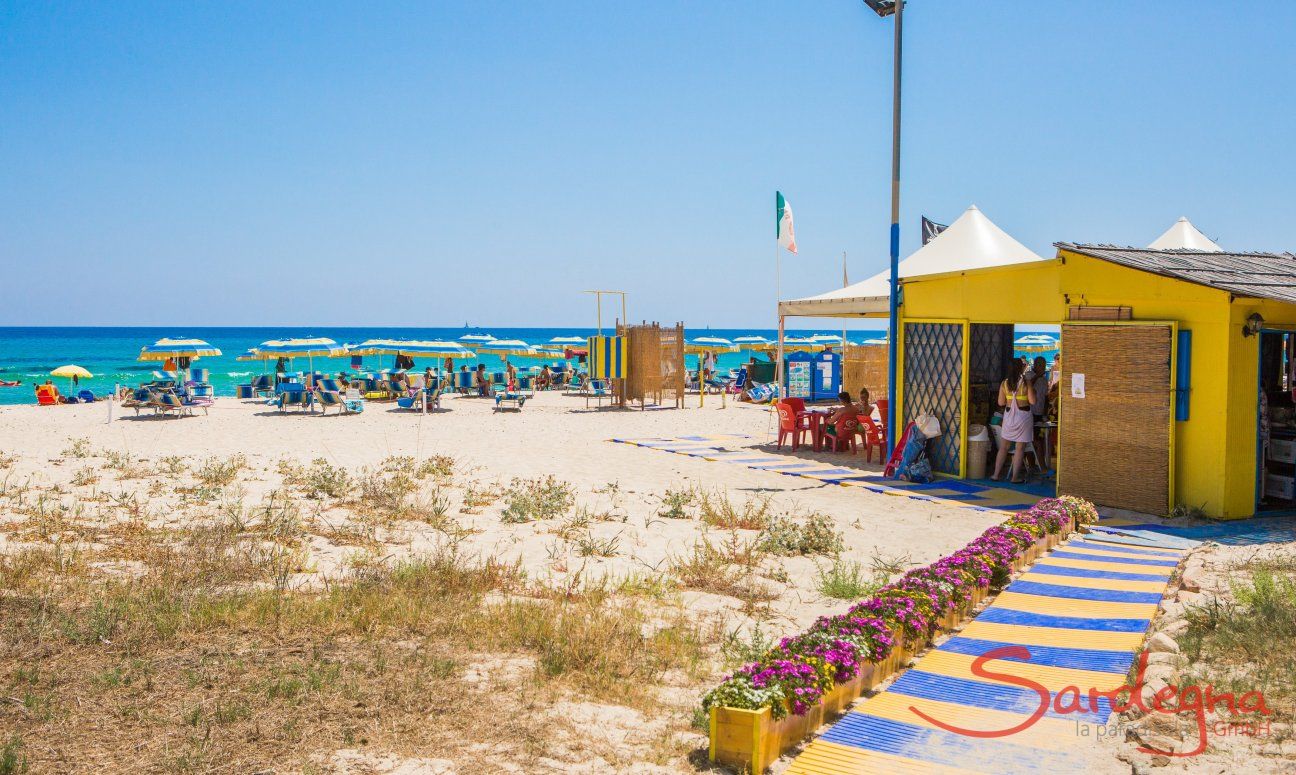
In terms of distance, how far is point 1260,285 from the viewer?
7984 millimetres

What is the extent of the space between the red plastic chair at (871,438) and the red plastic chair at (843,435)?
5.8 inches

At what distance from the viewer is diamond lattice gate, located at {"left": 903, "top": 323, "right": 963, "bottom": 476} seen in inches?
439

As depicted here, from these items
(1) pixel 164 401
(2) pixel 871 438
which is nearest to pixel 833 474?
(2) pixel 871 438

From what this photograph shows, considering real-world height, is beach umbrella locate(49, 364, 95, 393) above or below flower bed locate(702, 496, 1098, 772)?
above

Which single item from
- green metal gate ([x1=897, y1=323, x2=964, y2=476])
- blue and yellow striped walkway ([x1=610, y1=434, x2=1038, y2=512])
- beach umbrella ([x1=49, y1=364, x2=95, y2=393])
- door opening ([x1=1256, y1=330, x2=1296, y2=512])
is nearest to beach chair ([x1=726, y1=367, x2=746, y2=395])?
blue and yellow striped walkway ([x1=610, y1=434, x2=1038, y2=512])

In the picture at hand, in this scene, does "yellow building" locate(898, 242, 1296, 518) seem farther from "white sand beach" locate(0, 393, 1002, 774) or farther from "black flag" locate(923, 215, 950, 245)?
"black flag" locate(923, 215, 950, 245)

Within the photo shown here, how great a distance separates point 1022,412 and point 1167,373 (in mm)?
2034

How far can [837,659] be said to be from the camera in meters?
3.95

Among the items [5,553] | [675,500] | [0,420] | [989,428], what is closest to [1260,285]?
[989,428]

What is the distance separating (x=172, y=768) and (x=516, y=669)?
62.6 inches

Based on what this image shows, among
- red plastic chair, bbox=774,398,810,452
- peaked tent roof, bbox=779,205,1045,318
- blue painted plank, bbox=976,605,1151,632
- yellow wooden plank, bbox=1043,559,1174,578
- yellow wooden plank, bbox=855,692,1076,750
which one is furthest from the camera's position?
red plastic chair, bbox=774,398,810,452

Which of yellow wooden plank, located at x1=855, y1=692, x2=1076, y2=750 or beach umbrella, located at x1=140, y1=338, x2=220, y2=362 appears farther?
beach umbrella, located at x1=140, y1=338, x2=220, y2=362

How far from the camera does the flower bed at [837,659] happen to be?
3443 mm

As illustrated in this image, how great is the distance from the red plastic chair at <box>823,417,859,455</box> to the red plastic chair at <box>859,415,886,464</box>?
0.15 metres
